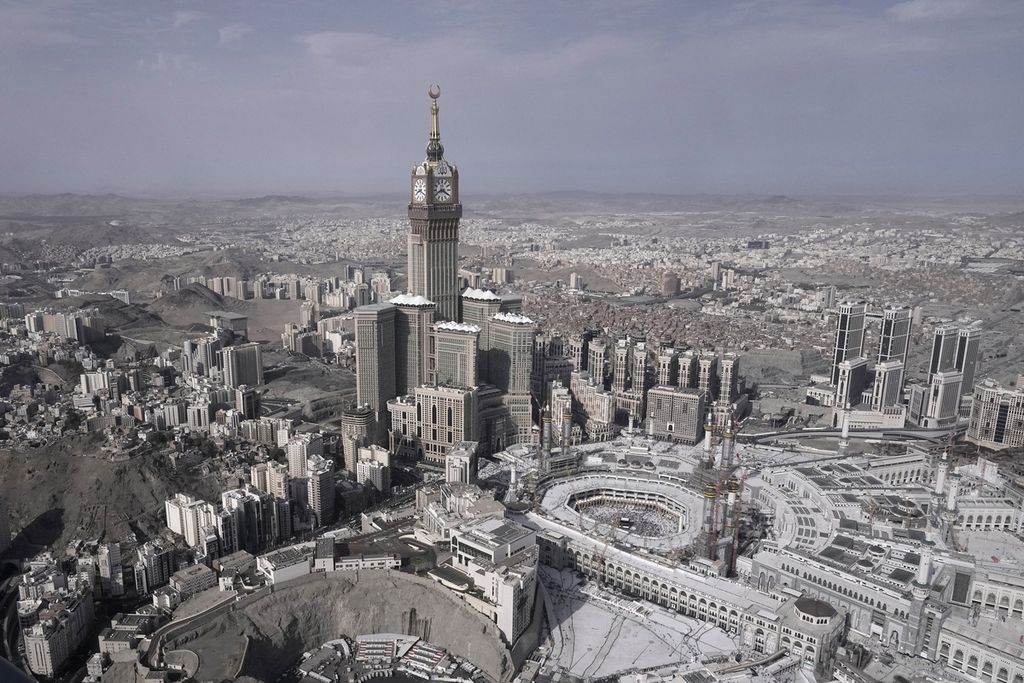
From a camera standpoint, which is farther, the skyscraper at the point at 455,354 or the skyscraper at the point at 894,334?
the skyscraper at the point at 894,334

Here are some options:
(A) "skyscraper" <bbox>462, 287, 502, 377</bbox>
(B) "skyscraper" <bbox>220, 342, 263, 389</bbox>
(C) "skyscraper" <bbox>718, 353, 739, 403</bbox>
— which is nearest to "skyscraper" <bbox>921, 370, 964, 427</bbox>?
(C) "skyscraper" <bbox>718, 353, 739, 403</bbox>

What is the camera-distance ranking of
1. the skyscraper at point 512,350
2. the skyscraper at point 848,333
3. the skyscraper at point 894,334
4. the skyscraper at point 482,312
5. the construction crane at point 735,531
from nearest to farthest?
the construction crane at point 735,531 → the skyscraper at point 512,350 → the skyscraper at point 482,312 → the skyscraper at point 894,334 → the skyscraper at point 848,333

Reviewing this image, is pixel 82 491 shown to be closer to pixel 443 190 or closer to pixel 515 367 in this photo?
pixel 515 367

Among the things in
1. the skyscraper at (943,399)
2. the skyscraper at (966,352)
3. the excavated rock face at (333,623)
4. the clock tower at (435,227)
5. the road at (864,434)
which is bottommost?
the excavated rock face at (333,623)

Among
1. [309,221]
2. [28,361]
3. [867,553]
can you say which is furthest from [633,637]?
[309,221]

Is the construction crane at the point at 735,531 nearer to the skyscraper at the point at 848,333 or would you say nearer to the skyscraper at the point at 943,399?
the skyscraper at the point at 943,399

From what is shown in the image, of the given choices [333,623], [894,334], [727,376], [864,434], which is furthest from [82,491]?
[894,334]

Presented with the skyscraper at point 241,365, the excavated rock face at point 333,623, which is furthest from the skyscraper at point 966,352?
the skyscraper at point 241,365
